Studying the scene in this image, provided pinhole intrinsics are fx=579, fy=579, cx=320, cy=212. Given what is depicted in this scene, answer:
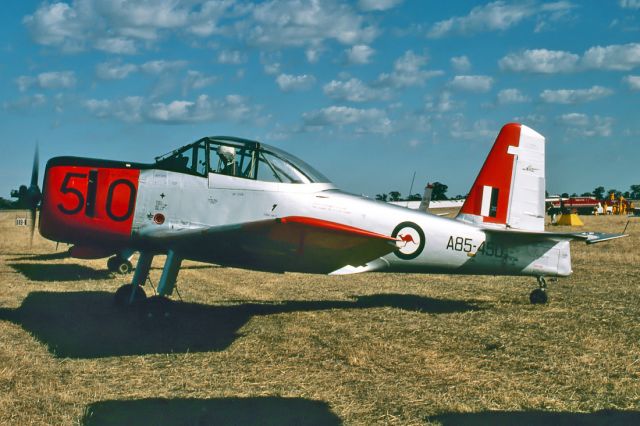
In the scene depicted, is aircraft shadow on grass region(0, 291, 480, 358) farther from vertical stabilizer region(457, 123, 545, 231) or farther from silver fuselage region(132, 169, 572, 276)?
vertical stabilizer region(457, 123, 545, 231)

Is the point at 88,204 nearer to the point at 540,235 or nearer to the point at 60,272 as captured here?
the point at 540,235

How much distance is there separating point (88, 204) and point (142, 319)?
1.62m

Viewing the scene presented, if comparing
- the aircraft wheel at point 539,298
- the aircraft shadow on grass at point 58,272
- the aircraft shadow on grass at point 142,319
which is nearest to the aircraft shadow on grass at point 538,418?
the aircraft shadow on grass at point 142,319

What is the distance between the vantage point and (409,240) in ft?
26.9

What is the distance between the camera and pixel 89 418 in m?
4.16

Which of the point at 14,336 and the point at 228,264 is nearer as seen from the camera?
the point at 14,336

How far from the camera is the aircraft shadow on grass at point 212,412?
4.14m

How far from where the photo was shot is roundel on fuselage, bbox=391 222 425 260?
26.8 feet

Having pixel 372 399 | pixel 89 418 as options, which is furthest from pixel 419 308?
pixel 89 418

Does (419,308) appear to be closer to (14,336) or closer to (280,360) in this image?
(280,360)

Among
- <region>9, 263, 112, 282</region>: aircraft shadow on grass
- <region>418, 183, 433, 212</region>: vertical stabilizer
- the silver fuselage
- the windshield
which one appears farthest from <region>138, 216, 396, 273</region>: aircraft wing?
<region>418, 183, 433, 212</region>: vertical stabilizer

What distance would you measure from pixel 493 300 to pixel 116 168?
6.17m

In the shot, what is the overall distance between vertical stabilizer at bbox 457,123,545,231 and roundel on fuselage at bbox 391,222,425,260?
4.36ft

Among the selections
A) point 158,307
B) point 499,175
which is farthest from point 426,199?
point 158,307
